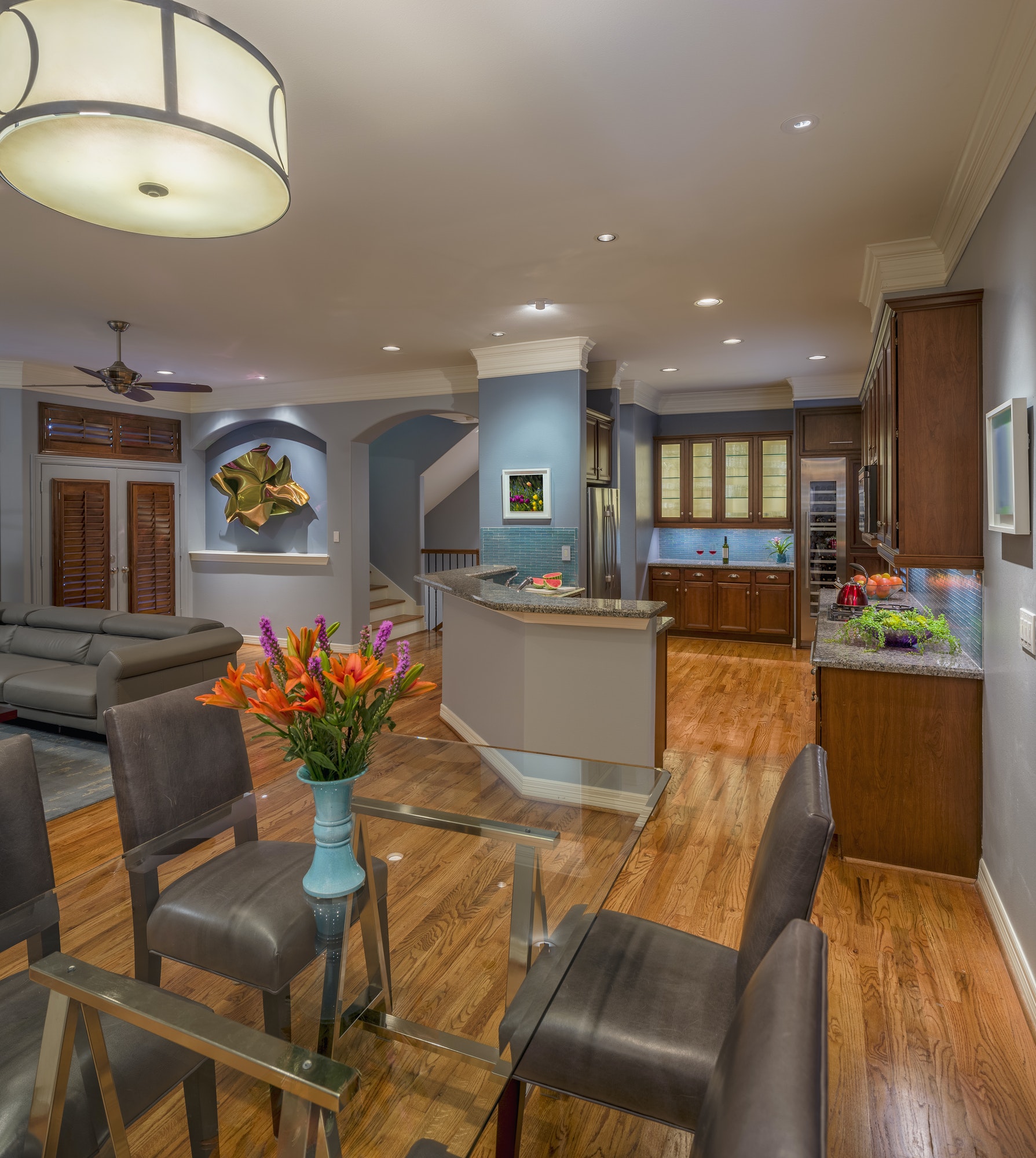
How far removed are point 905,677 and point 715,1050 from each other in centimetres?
208

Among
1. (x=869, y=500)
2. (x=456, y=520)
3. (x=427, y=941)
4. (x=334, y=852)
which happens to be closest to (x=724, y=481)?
(x=869, y=500)

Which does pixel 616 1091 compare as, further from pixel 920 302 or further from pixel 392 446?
pixel 392 446

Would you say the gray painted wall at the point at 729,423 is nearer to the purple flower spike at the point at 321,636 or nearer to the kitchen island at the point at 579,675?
the kitchen island at the point at 579,675

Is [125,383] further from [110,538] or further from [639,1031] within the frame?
[639,1031]

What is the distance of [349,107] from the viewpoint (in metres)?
2.38

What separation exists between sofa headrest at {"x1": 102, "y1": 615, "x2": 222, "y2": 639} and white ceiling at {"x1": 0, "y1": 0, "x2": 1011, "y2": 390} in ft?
6.70

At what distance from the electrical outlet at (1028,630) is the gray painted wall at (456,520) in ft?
26.4

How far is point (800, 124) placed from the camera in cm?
248

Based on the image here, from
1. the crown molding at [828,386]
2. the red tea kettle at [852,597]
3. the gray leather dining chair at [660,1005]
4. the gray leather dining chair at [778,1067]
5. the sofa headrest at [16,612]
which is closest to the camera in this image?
the gray leather dining chair at [778,1067]

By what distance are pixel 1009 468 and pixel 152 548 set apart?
7.93 meters

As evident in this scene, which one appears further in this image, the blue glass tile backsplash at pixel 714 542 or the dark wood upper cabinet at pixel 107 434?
the blue glass tile backsplash at pixel 714 542

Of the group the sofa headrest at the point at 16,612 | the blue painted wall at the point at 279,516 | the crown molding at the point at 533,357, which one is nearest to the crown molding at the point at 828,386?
the crown molding at the point at 533,357

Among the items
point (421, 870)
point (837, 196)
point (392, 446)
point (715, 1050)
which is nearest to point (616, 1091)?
point (715, 1050)

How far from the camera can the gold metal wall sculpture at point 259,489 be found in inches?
305
